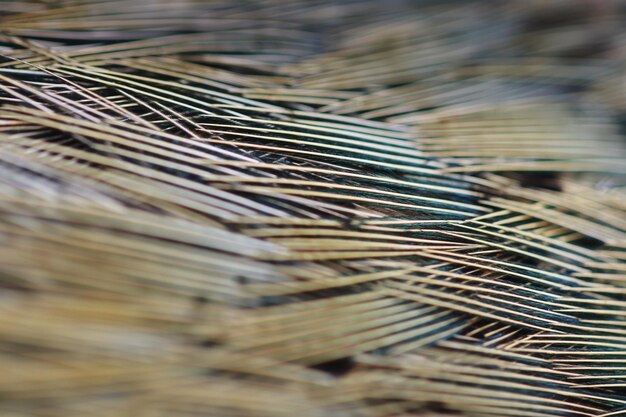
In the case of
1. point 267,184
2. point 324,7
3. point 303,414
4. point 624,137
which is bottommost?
point 303,414

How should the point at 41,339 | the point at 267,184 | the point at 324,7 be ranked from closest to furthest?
the point at 41,339
the point at 267,184
the point at 324,7

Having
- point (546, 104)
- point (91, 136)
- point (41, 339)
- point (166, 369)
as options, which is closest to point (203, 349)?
point (166, 369)

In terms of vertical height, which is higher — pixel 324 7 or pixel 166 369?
pixel 324 7

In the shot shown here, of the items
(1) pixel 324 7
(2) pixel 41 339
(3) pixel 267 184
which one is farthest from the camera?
(1) pixel 324 7

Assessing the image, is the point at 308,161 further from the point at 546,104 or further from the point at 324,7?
the point at 546,104

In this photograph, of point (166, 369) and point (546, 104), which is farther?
point (546, 104)

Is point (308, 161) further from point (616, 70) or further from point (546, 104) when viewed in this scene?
point (616, 70)
